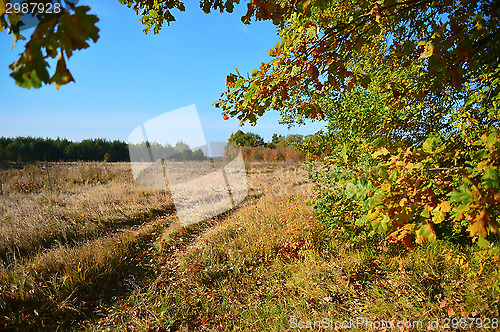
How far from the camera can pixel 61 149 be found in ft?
109

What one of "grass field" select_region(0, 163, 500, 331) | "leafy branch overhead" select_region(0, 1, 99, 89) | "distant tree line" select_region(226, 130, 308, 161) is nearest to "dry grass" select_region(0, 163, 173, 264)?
"grass field" select_region(0, 163, 500, 331)

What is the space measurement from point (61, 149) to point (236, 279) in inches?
1526

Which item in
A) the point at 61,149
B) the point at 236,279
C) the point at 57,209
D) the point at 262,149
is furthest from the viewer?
the point at 262,149

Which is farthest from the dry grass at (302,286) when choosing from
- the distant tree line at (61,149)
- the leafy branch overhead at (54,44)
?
the distant tree line at (61,149)

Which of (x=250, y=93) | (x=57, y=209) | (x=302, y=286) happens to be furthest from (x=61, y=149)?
(x=250, y=93)

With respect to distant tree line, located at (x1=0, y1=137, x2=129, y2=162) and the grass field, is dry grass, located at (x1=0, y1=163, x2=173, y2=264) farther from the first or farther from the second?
distant tree line, located at (x1=0, y1=137, x2=129, y2=162)

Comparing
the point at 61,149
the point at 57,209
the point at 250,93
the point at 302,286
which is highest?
the point at 61,149

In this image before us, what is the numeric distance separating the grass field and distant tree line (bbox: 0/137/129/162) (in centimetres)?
2651

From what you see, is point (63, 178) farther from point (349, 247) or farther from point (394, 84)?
point (394, 84)

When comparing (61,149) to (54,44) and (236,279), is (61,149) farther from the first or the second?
(54,44)

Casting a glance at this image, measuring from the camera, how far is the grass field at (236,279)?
11.3 feet

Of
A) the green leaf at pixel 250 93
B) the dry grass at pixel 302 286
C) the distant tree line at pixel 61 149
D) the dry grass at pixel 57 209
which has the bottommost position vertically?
the dry grass at pixel 302 286

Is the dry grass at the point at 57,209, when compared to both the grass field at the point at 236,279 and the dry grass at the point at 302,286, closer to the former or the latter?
the grass field at the point at 236,279

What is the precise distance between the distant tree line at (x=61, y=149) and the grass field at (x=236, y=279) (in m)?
26.5
